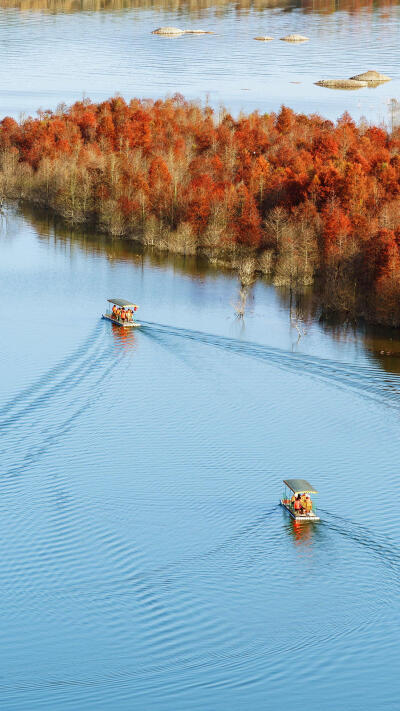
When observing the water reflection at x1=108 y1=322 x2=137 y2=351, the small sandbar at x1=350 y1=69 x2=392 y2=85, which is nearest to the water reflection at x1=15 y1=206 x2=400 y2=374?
the water reflection at x1=108 y1=322 x2=137 y2=351

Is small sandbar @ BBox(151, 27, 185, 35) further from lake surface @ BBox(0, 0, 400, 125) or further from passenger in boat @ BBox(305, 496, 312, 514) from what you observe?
passenger in boat @ BBox(305, 496, 312, 514)

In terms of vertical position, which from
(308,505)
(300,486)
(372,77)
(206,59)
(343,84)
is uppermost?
(206,59)

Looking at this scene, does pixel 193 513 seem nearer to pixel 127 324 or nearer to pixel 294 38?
pixel 127 324

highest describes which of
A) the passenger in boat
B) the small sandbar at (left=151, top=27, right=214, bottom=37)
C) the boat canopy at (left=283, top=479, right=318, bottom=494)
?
the small sandbar at (left=151, top=27, right=214, bottom=37)

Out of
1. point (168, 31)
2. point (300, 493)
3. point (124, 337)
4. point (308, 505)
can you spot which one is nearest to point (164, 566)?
point (300, 493)

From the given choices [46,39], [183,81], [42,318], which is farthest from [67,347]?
[46,39]

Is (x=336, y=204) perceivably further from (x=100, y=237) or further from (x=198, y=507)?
(x=198, y=507)
